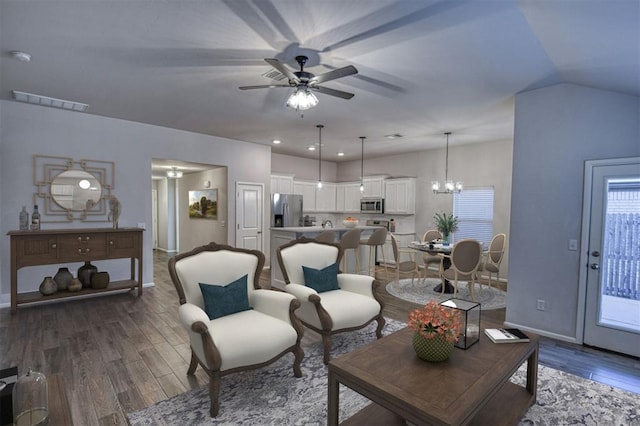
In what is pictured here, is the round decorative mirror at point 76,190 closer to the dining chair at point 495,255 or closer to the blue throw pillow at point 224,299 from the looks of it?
the blue throw pillow at point 224,299

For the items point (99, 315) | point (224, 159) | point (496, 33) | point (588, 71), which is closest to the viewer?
point (496, 33)

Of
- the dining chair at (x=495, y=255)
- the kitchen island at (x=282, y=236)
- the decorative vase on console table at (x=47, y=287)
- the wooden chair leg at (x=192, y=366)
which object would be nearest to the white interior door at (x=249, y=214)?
the kitchen island at (x=282, y=236)

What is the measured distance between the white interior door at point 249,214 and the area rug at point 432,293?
Answer: 3183mm

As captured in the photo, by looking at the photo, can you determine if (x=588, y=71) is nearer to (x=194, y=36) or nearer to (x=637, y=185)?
(x=637, y=185)

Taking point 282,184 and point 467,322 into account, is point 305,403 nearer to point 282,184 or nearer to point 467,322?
point 467,322

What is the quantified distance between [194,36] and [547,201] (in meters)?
4.01

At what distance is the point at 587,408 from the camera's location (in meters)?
2.36

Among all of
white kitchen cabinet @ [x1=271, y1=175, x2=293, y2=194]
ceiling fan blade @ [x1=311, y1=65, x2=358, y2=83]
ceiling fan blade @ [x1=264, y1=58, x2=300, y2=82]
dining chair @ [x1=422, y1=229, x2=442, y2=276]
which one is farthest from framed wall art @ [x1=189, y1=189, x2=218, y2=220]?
ceiling fan blade @ [x1=311, y1=65, x2=358, y2=83]

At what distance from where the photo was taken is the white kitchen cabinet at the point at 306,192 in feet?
28.2

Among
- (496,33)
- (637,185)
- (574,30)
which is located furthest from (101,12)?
(637,185)

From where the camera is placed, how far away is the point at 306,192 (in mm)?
8836

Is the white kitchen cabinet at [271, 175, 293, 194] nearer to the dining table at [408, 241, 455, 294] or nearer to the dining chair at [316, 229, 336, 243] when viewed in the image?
the dining chair at [316, 229, 336, 243]

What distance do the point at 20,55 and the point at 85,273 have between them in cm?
309

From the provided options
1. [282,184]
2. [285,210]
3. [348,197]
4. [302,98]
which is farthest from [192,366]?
[348,197]
